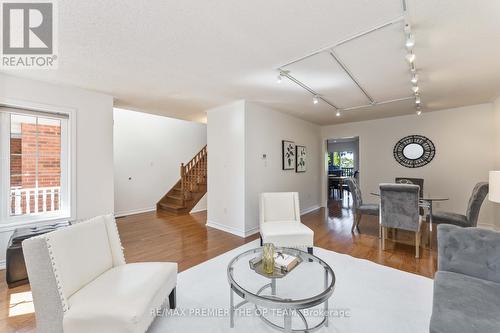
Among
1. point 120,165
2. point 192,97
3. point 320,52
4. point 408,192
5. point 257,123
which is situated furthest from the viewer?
point 120,165

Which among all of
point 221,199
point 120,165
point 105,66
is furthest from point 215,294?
point 120,165

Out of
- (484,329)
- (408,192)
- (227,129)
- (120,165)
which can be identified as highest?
(227,129)

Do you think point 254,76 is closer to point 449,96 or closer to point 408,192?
point 408,192

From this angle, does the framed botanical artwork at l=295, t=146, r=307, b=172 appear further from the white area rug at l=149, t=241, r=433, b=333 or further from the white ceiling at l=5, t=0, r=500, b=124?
the white area rug at l=149, t=241, r=433, b=333

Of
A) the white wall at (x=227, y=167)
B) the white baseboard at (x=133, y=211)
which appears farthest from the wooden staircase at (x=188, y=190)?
the white wall at (x=227, y=167)

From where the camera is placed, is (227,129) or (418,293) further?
(227,129)

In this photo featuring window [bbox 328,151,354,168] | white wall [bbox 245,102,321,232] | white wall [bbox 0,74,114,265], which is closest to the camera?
white wall [bbox 0,74,114,265]

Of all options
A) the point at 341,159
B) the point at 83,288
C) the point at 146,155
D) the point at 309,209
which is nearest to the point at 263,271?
the point at 83,288

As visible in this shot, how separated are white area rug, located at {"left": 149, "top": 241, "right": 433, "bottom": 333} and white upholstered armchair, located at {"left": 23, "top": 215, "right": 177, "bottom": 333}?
1.42 ft

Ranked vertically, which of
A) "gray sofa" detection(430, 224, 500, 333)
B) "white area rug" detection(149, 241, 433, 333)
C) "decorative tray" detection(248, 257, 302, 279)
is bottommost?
"white area rug" detection(149, 241, 433, 333)

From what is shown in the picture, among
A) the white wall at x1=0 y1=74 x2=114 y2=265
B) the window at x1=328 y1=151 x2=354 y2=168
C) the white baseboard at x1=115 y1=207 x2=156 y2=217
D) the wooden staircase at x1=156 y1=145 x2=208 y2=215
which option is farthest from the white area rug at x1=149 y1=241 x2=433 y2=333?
the window at x1=328 y1=151 x2=354 y2=168

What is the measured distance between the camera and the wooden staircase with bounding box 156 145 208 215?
6.08 meters

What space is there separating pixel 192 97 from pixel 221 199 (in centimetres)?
210

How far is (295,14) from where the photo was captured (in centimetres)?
175
